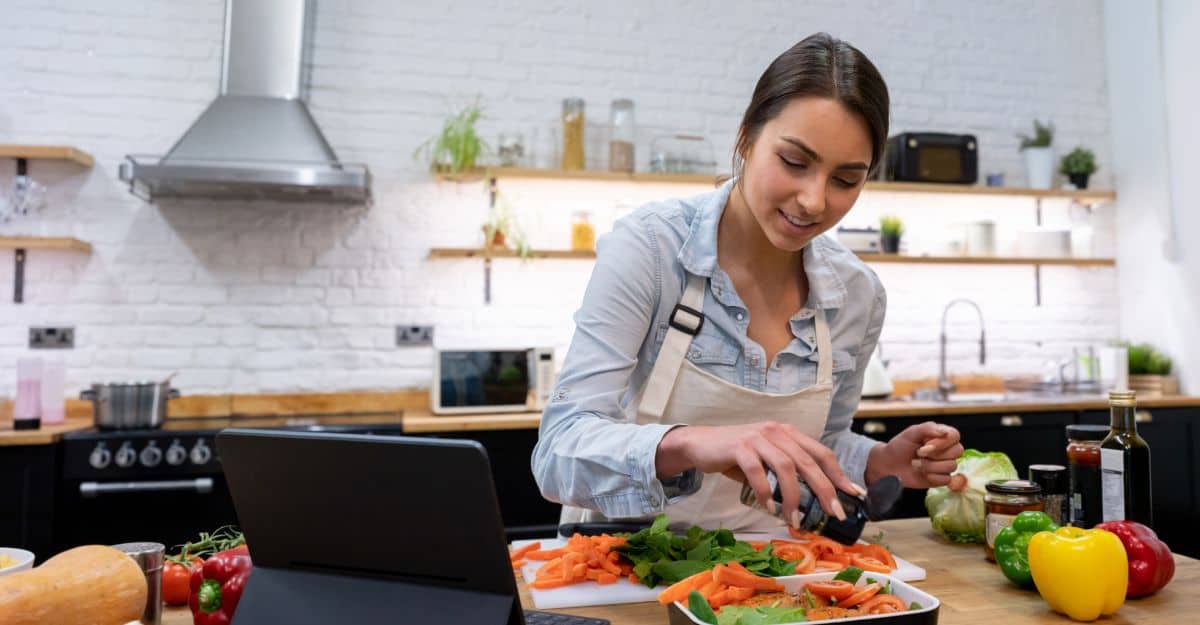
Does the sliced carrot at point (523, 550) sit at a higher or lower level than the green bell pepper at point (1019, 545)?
lower

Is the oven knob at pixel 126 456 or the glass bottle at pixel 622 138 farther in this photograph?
the glass bottle at pixel 622 138

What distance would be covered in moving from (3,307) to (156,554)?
3.17 meters

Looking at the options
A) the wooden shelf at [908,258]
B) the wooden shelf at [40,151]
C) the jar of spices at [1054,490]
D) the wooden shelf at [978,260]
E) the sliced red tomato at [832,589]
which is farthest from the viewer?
the wooden shelf at [978,260]

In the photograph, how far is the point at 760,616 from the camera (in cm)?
88

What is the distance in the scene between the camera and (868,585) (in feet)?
3.16

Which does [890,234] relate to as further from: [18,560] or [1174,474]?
[18,560]

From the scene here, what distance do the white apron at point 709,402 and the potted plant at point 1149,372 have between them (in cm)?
340

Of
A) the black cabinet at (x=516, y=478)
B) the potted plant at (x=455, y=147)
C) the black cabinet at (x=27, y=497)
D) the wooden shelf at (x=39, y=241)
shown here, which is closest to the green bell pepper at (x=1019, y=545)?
the black cabinet at (x=516, y=478)

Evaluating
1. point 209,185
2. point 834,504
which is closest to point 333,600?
point 834,504

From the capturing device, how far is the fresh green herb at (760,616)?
87 centimetres

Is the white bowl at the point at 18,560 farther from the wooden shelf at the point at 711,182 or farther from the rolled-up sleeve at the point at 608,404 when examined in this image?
the wooden shelf at the point at 711,182

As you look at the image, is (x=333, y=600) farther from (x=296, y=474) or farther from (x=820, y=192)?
(x=820, y=192)

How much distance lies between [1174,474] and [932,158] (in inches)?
70.8

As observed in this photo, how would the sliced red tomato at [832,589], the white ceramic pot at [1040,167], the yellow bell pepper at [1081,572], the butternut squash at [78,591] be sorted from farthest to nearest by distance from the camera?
1. the white ceramic pot at [1040,167]
2. the yellow bell pepper at [1081,572]
3. the sliced red tomato at [832,589]
4. the butternut squash at [78,591]
